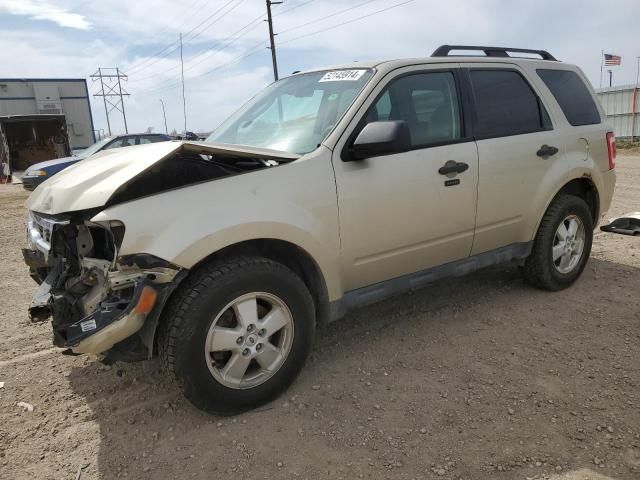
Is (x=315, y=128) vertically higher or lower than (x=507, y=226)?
higher

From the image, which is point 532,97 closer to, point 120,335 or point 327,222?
point 327,222

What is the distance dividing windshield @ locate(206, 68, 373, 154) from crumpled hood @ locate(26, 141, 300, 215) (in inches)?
12.2

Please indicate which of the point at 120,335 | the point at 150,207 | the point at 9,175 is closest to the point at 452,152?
the point at 150,207

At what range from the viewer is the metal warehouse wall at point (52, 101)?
19734 millimetres

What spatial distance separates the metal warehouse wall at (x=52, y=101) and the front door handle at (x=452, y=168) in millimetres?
19501

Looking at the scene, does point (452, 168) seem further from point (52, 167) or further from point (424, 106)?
point (52, 167)

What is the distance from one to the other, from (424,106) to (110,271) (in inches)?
90.1

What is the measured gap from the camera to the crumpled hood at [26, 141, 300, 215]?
2.53 m

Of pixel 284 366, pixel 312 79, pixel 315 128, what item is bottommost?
pixel 284 366

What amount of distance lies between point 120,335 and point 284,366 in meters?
0.93

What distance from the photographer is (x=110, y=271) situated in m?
2.42

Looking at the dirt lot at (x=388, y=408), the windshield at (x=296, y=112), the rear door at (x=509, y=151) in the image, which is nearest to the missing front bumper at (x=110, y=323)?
the dirt lot at (x=388, y=408)

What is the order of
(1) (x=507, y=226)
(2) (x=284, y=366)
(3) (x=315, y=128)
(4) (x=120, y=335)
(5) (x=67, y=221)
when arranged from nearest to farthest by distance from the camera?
(4) (x=120, y=335) < (5) (x=67, y=221) < (2) (x=284, y=366) < (3) (x=315, y=128) < (1) (x=507, y=226)

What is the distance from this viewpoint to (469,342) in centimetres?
358
